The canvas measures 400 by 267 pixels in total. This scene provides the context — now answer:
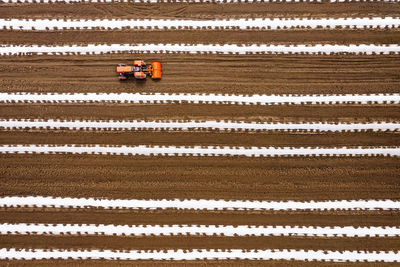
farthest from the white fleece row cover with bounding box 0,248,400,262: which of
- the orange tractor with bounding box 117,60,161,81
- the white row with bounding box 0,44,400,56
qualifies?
the white row with bounding box 0,44,400,56

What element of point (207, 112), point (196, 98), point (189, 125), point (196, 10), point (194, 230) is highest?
point (196, 10)

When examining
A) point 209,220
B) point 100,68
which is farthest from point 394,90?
point 100,68

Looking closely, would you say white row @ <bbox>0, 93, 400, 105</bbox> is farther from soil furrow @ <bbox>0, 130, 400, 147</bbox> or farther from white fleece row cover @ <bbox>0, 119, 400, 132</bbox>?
soil furrow @ <bbox>0, 130, 400, 147</bbox>

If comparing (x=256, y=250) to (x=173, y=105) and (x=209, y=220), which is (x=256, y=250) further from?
(x=173, y=105)

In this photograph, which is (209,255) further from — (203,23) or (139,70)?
(203,23)

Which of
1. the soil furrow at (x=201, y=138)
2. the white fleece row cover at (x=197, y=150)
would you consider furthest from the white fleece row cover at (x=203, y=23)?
the white fleece row cover at (x=197, y=150)

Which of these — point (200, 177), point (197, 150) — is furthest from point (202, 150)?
point (200, 177)

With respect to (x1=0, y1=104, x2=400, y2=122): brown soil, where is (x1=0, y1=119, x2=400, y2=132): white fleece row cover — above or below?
below
